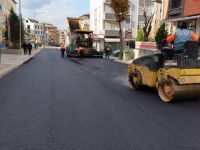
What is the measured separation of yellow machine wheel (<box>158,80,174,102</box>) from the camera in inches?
304

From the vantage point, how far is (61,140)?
4859 millimetres

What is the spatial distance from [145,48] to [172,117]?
19.4 metres

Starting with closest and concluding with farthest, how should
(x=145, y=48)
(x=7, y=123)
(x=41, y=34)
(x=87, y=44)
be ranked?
(x=7, y=123) → (x=145, y=48) → (x=87, y=44) → (x=41, y=34)

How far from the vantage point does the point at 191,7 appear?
20141mm

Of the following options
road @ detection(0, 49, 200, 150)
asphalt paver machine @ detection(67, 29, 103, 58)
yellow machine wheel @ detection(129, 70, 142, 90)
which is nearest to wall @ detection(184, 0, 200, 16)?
yellow machine wheel @ detection(129, 70, 142, 90)

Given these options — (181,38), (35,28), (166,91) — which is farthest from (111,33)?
(35,28)

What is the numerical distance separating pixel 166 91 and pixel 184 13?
14.7 m

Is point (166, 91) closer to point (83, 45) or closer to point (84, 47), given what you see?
point (84, 47)

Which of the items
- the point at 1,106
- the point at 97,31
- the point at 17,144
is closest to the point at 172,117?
the point at 17,144

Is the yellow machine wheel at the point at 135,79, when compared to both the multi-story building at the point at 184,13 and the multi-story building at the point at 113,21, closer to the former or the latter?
the multi-story building at the point at 184,13

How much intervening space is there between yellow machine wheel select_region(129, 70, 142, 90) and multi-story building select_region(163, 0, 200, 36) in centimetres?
1103

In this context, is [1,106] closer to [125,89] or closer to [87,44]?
[125,89]

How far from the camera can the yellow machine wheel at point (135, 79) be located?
958cm

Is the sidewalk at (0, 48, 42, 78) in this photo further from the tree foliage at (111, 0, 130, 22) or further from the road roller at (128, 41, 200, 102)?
the tree foliage at (111, 0, 130, 22)
